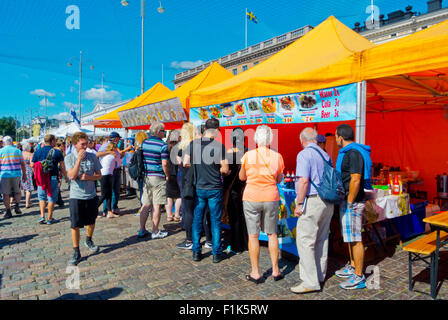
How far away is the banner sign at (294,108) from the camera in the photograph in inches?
153

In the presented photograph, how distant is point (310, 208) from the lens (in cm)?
312

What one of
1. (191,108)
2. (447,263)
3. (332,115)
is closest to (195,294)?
(332,115)

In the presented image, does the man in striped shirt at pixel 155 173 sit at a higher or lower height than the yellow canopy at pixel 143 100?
lower

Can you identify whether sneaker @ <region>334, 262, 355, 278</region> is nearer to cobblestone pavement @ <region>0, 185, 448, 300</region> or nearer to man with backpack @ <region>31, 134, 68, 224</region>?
cobblestone pavement @ <region>0, 185, 448, 300</region>

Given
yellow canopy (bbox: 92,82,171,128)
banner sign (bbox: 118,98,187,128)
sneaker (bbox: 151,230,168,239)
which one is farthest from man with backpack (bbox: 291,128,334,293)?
yellow canopy (bbox: 92,82,171,128)

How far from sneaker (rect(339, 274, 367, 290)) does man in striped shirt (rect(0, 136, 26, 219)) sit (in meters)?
7.30

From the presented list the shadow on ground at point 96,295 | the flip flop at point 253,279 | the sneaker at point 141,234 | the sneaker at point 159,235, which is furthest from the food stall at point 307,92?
the sneaker at point 141,234

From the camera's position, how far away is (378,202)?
424 cm

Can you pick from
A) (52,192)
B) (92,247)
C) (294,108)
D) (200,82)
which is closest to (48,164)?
(52,192)

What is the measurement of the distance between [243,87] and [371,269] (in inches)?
131

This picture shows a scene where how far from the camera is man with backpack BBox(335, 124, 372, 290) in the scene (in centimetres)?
321

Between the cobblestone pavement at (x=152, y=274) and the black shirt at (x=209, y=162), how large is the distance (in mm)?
1099

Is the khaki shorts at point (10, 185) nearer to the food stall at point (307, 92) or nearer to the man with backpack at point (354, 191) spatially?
the food stall at point (307, 92)

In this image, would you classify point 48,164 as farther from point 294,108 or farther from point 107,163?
point 294,108
